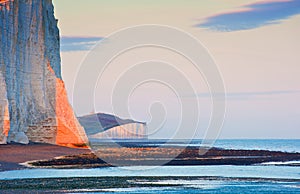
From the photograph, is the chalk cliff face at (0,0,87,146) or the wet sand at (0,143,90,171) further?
the chalk cliff face at (0,0,87,146)

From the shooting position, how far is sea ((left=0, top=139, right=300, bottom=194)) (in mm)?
26203

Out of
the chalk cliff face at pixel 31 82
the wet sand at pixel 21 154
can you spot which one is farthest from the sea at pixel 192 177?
the chalk cliff face at pixel 31 82

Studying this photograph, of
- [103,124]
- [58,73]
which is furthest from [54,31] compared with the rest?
[103,124]

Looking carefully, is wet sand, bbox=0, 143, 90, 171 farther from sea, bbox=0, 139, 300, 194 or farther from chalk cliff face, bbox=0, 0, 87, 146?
sea, bbox=0, 139, 300, 194

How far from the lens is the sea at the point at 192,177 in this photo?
26203 mm

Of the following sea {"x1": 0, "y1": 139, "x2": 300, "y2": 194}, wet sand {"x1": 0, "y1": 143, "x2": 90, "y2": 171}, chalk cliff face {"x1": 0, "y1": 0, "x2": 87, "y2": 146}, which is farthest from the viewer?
chalk cliff face {"x1": 0, "y1": 0, "x2": 87, "y2": 146}

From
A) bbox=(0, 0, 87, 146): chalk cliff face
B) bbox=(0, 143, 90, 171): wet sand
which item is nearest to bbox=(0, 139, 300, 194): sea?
bbox=(0, 143, 90, 171): wet sand

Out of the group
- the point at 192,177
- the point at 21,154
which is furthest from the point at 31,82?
the point at 192,177

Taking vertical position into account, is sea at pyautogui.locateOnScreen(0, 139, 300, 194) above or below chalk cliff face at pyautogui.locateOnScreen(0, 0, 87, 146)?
below

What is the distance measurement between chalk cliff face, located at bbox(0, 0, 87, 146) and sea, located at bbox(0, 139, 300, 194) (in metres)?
16.9

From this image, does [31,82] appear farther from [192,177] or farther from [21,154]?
[192,177]

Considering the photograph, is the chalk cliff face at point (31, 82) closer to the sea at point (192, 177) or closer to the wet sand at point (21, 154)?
the wet sand at point (21, 154)

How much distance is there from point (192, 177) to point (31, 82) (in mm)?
30472

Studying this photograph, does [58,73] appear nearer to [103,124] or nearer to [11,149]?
[11,149]
